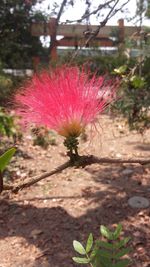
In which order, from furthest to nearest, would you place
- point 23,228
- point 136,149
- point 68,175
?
point 136,149 < point 68,175 < point 23,228

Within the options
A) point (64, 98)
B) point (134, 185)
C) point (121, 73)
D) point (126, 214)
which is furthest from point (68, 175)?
point (64, 98)

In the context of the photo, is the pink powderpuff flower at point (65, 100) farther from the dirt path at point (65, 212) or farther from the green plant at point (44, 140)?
the green plant at point (44, 140)

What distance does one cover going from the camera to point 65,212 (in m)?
2.90

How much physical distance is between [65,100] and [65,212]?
2151 mm

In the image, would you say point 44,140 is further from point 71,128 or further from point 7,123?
point 71,128

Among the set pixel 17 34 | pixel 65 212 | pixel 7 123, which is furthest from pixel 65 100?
pixel 17 34

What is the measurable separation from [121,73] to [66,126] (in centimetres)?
123

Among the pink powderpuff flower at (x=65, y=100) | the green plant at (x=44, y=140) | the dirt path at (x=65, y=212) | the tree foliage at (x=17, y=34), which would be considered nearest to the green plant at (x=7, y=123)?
the dirt path at (x=65, y=212)

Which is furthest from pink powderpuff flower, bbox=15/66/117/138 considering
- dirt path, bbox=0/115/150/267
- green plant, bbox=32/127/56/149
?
green plant, bbox=32/127/56/149

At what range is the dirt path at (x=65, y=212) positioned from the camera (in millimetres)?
2398

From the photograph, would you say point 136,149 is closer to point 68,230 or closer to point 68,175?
point 68,175

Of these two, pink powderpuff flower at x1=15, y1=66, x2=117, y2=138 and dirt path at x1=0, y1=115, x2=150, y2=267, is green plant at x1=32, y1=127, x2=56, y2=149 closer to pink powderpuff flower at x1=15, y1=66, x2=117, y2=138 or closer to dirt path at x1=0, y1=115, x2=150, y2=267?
dirt path at x1=0, y1=115, x2=150, y2=267

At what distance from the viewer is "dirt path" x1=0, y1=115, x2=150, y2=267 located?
240cm

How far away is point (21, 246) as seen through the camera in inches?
98.3
